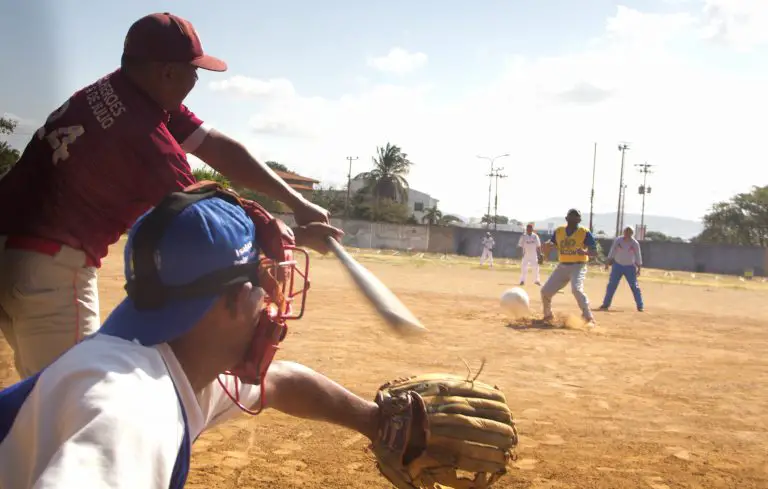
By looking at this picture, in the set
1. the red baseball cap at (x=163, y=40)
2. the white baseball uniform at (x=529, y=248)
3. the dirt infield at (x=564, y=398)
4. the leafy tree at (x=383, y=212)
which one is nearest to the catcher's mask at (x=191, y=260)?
the dirt infield at (x=564, y=398)

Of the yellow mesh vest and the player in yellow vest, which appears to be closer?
the player in yellow vest

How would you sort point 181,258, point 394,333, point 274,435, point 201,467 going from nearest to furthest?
point 181,258, point 394,333, point 201,467, point 274,435

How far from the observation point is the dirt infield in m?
4.66

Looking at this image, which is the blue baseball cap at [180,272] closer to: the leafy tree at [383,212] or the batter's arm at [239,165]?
the batter's arm at [239,165]

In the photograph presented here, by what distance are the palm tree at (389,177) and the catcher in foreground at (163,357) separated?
8653cm

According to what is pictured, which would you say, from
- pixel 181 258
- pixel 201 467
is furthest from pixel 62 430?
pixel 201 467

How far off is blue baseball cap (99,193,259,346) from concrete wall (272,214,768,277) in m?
56.6

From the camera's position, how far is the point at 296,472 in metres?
4.48

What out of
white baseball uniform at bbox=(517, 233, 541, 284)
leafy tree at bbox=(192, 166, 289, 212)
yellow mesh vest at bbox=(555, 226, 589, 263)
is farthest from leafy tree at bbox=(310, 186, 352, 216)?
yellow mesh vest at bbox=(555, 226, 589, 263)

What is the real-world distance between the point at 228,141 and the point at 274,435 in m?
2.46

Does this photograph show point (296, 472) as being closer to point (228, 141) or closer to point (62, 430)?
point (228, 141)

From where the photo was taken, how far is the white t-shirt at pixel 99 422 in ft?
4.80

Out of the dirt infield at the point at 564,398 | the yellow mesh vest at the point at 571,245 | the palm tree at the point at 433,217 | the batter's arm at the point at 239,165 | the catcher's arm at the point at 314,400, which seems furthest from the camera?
the palm tree at the point at 433,217

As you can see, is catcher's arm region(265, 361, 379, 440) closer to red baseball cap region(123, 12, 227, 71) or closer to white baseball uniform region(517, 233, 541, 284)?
red baseball cap region(123, 12, 227, 71)
